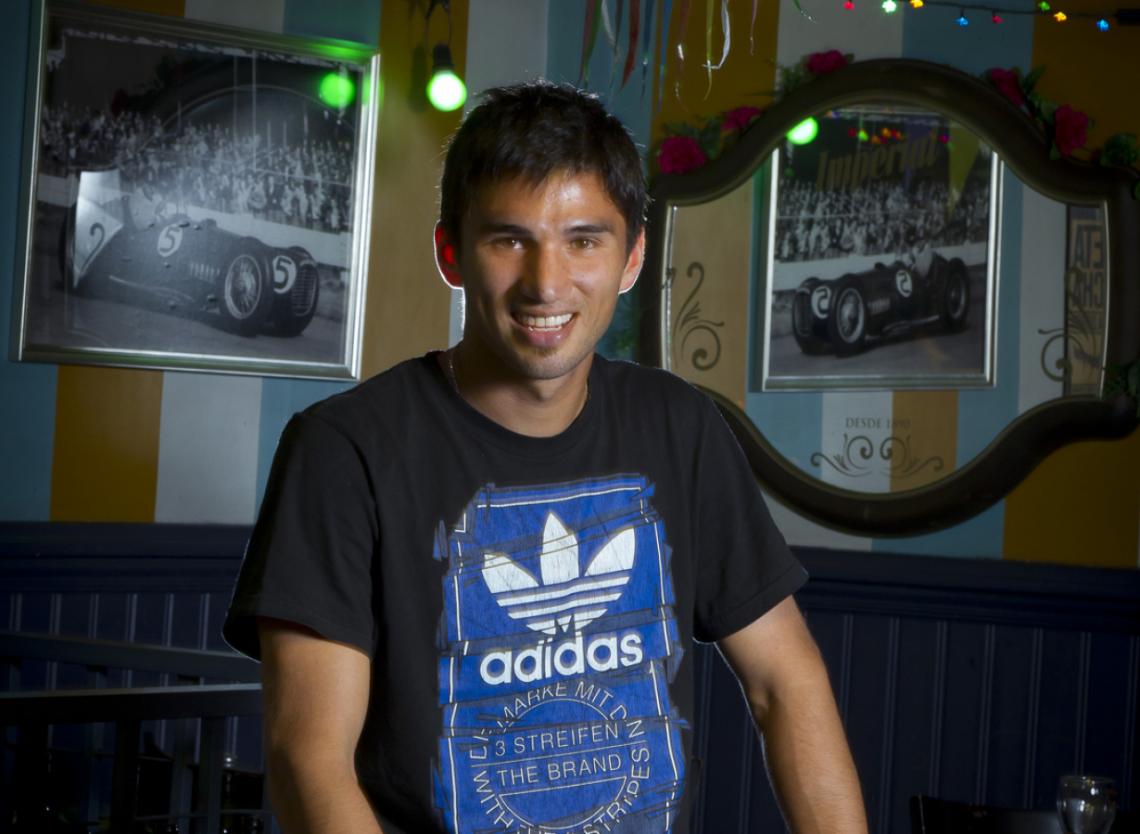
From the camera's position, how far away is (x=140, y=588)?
12.4 feet

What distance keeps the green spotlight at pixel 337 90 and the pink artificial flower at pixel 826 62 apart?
1.33 m

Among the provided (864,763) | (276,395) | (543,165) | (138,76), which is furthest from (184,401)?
(543,165)

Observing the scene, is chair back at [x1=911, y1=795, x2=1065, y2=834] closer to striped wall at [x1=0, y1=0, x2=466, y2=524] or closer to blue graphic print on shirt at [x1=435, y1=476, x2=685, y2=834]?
blue graphic print on shirt at [x1=435, y1=476, x2=685, y2=834]

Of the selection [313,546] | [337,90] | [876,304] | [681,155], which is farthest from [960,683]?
[313,546]

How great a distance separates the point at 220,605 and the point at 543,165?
8.98ft

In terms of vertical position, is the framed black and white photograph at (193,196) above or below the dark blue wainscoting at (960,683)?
above

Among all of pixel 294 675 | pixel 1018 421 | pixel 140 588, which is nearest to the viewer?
pixel 294 675

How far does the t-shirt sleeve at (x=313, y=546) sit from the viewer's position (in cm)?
134

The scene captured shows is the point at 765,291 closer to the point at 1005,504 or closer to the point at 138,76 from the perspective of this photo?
the point at 1005,504

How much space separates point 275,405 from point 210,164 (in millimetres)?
702

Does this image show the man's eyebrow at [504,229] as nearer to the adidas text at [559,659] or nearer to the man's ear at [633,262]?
the man's ear at [633,262]

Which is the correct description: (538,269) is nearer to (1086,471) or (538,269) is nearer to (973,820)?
(973,820)

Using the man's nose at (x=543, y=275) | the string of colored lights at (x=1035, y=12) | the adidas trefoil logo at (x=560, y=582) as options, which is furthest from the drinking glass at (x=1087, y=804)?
the string of colored lights at (x=1035, y=12)

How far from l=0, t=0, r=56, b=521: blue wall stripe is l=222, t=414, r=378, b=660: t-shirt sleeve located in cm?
249
